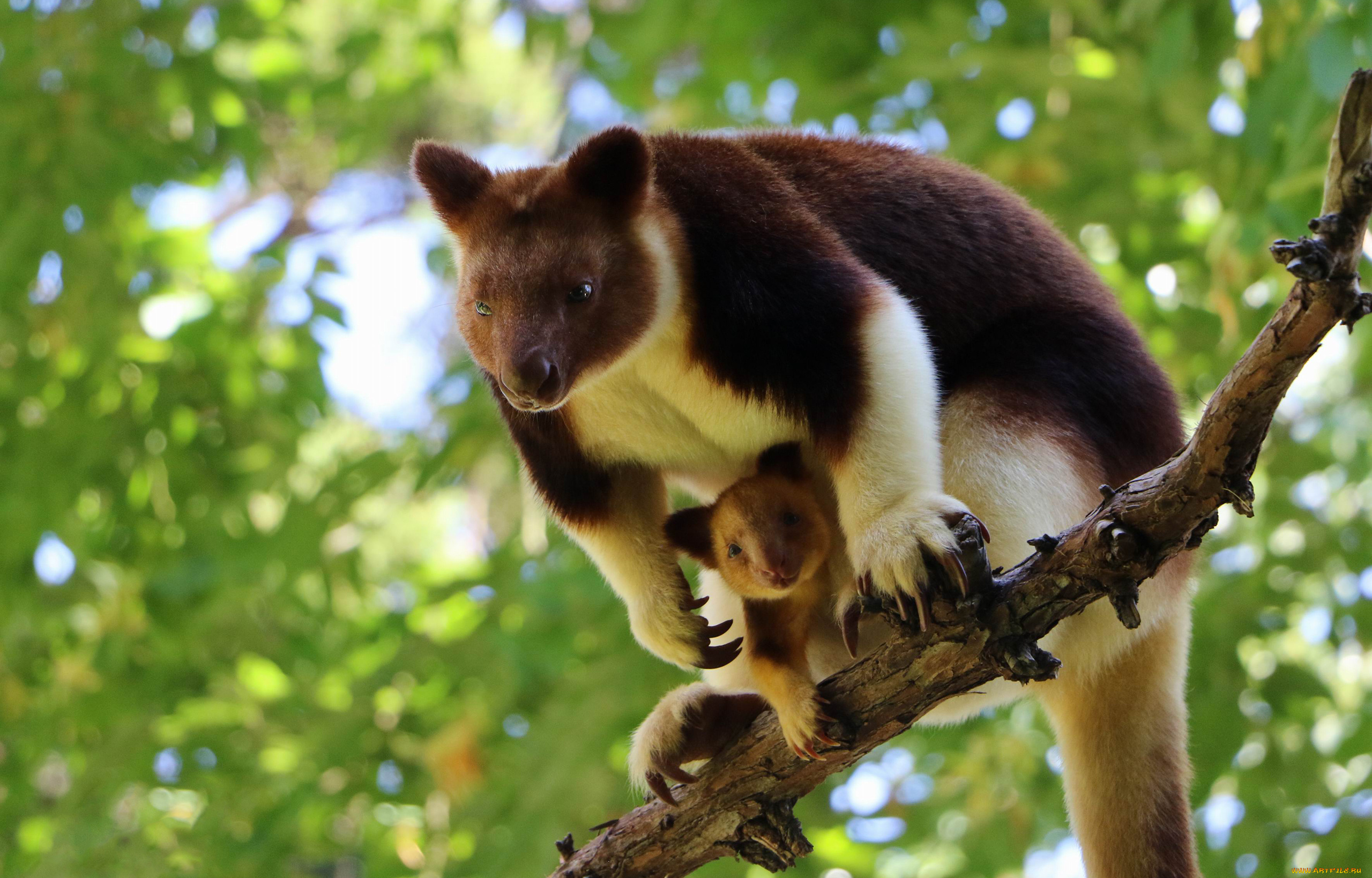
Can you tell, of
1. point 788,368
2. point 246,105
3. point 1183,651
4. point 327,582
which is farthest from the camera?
point 246,105

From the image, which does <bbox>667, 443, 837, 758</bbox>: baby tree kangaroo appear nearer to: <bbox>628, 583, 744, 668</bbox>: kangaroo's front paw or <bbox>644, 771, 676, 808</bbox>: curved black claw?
<bbox>628, 583, 744, 668</bbox>: kangaroo's front paw

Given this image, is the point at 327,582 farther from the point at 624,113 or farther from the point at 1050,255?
the point at 1050,255

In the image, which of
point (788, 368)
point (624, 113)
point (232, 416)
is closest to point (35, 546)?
point (232, 416)

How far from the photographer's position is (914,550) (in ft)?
8.25

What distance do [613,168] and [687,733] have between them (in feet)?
4.85

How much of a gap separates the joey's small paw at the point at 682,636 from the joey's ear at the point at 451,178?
4.01ft

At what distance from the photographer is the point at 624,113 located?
7293 mm

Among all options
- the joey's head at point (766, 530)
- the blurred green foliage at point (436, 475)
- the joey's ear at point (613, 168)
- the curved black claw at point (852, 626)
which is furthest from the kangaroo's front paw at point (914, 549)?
the blurred green foliage at point (436, 475)

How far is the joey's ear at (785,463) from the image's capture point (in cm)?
317

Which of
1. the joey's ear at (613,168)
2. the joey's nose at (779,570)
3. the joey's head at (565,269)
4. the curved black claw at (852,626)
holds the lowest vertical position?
the joey's nose at (779,570)

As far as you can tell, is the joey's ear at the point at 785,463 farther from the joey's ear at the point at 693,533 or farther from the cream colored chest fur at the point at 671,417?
the joey's ear at the point at 693,533

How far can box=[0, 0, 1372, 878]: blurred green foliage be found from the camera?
193 inches

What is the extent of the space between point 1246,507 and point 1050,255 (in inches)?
57.0

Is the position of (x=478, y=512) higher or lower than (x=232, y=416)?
lower
